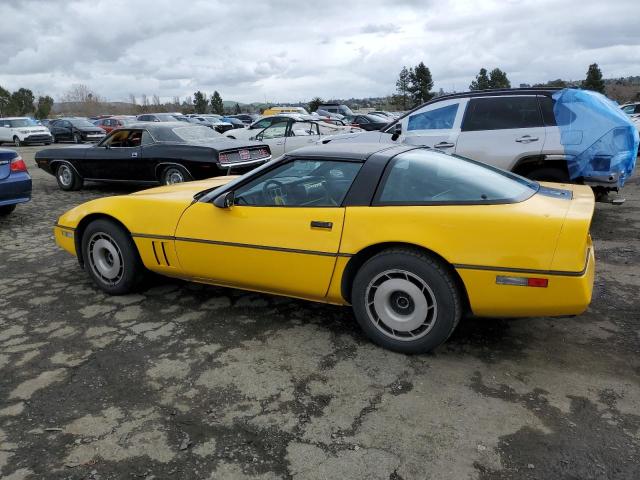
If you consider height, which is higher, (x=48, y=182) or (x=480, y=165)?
(x=480, y=165)

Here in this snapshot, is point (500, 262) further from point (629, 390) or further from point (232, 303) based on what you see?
point (232, 303)

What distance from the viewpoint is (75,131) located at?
87.6 ft

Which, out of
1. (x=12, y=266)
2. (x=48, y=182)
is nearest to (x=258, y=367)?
(x=12, y=266)

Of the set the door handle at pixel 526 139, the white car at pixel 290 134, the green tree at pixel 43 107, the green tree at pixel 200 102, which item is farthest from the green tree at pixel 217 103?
the door handle at pixel 526 139

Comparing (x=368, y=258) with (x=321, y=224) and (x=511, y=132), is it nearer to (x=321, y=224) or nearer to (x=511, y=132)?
(x=321, y=224)

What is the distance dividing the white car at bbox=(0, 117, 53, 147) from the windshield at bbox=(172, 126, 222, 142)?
770 inches

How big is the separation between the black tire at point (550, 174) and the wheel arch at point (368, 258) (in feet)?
12.8

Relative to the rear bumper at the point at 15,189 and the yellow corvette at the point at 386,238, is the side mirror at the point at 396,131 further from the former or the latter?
the rear bumper at the point at 15,189

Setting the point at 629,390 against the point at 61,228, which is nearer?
the point at 629,390

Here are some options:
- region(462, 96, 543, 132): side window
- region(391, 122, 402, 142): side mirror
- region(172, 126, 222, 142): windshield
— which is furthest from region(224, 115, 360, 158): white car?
region(462, 96, 543, 132): side window

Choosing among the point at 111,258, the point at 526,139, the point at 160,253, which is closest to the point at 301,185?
the point at 160,253

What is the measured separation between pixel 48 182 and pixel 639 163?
14.4m

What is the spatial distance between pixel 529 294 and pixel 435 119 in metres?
4.76

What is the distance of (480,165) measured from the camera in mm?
3750
